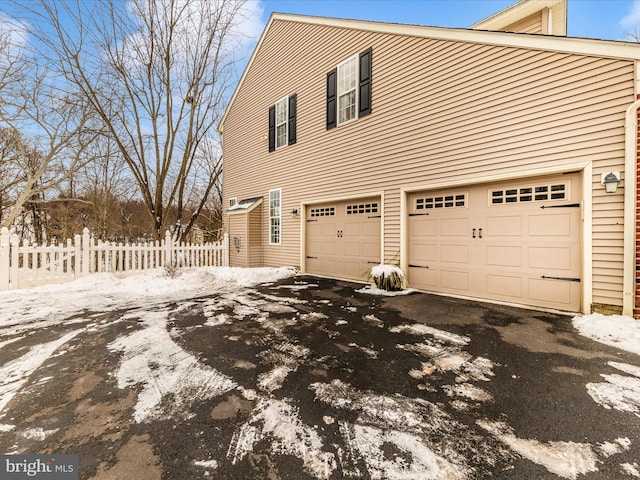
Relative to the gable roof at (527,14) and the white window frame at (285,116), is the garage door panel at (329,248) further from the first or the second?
the gable roof at (527,14)

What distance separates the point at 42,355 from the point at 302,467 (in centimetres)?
315

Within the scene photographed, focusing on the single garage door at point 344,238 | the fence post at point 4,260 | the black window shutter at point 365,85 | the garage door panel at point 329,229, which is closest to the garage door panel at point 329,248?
the single garage door at point 344,238

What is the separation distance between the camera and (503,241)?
4824 millimetres

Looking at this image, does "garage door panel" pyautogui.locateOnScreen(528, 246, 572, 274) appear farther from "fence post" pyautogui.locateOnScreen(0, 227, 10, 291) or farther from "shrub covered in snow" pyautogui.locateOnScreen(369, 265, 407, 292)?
"fence post" pyautogui.locateOnScreen(0, 227, 10, 291)

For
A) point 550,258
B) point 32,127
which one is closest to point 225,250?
point 550,258

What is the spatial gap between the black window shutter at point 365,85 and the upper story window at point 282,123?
2594 millimetres

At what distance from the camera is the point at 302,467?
146 centimetres

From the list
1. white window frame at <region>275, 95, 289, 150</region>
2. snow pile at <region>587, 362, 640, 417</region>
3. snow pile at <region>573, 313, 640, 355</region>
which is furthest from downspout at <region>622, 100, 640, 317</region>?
white window frame at <region>275, 95, 289, 150</region>

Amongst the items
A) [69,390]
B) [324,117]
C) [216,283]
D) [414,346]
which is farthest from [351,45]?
[69,390]

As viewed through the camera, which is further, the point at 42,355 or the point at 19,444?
the point at 42,355

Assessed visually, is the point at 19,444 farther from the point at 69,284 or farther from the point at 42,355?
the point at 69,284

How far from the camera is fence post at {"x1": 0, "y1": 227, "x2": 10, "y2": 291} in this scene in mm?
5898

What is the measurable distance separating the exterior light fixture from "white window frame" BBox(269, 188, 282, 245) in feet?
25.1

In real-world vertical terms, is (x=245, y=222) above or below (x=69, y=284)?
above
